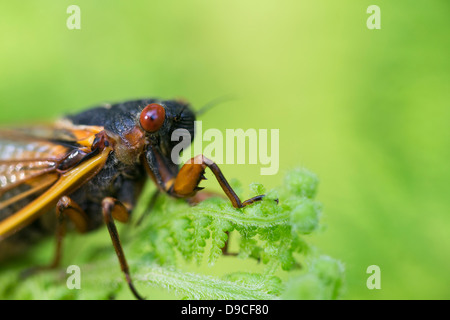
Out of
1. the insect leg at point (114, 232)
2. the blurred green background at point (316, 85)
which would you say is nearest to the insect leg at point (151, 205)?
the insect leg at point (114, 232)

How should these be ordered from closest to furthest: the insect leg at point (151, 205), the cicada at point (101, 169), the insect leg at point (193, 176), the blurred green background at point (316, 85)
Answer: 1. the insect leg at point (193, 176)
2. the cicada at point (101, 169)
3. the insect leg at point (151, 205)
4. the blurred green background at point (316, 85)

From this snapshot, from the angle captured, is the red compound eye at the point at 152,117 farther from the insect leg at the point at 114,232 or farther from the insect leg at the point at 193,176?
the insect leg at the point at 114,232

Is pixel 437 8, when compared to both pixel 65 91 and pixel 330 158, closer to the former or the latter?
pixel 330 158

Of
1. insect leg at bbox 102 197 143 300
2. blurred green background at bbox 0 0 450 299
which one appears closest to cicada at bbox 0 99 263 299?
insect leg at bbox 102 197 143 300

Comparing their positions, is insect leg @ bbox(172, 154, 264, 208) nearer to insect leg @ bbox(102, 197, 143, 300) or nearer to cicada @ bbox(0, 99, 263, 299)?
cicada @ bbox(0, 99, 263, 299)

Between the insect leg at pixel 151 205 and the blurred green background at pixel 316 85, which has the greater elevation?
the blurred green background at pixel 316 85

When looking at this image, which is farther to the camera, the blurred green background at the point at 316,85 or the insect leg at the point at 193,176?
the blurred green background at the point at 316,85
